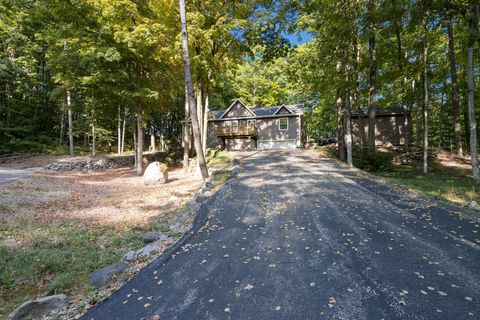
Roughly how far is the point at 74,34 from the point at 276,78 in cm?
2690

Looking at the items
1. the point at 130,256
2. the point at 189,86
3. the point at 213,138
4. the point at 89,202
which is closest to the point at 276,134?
the point at 213,138

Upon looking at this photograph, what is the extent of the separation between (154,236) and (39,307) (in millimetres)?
2197

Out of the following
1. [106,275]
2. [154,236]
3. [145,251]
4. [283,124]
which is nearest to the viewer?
[106,275]

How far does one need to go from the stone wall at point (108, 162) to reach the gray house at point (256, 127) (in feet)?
19.2

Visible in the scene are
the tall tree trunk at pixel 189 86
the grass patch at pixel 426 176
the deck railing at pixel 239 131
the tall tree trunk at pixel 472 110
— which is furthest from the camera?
the deck railing at pixel 239 131

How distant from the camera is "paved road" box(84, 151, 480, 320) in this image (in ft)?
8.71

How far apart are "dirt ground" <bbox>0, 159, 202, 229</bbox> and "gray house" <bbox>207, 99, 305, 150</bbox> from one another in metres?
15.1

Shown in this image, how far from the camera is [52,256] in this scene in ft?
13.3

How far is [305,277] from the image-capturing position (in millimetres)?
3242

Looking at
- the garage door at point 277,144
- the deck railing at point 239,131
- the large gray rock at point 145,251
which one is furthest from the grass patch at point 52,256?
the garage door at point 277,144

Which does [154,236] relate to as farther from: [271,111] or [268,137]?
[271,111]

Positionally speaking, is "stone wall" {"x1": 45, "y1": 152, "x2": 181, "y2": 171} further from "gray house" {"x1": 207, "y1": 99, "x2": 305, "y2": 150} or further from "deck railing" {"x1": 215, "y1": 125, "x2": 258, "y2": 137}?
"gray house" {"x1": 207, "y1": 99, "x2": 305, "y2": 150}

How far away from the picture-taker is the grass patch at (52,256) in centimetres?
336

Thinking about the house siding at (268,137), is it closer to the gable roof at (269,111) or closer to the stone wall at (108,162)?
the gable roof at (269,111)
